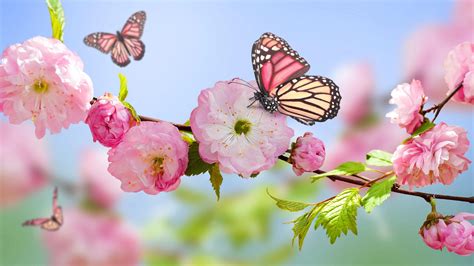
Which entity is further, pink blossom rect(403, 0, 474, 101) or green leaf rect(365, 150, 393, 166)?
pink blossom rect(403, 0, 474, 101)

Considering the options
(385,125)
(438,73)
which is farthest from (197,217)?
(438,73)

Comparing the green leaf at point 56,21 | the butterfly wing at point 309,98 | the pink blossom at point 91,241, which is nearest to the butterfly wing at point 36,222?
the pink blossom at point 91,241

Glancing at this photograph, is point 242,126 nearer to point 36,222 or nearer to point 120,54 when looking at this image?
point 120,54

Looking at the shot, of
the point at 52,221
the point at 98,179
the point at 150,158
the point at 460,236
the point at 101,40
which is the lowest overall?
the point at 460,236

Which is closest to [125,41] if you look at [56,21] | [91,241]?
[56,21]

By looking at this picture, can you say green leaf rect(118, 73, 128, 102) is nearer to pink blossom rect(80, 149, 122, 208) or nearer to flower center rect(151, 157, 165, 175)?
flower center rect(151, 157, 165, 175)

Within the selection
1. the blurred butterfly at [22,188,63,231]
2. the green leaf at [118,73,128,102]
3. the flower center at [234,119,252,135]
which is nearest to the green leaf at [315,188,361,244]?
the flower center at [234,119,252,135]
